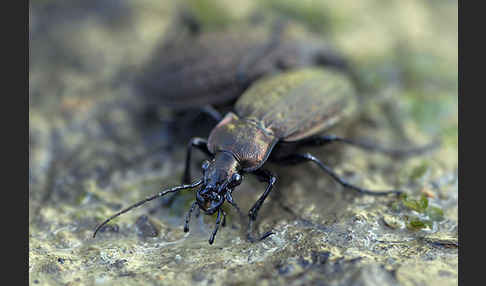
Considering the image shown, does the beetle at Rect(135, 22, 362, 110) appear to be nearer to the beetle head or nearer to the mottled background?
the mottled background

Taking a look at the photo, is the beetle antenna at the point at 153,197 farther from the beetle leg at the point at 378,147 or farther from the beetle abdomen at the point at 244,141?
the beetle leg at the point at 378,147

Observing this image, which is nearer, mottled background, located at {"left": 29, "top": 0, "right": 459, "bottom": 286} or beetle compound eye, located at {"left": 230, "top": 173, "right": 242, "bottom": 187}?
mottled background, located at {"left": 29, "top": 0, "right": 459, "bottom": 286}

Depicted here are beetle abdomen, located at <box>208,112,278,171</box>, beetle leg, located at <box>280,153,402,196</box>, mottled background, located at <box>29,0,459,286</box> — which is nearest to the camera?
mottled background, located at <box>29,0,459,286</box>

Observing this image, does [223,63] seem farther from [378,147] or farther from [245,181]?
[378,147]

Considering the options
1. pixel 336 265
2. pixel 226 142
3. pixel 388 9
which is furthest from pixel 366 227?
pixel 388 9

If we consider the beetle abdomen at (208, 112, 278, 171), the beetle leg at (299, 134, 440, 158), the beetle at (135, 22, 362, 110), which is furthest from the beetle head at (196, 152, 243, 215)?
the beetle at (135, 22, 362, 110)

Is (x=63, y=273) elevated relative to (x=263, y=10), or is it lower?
lower

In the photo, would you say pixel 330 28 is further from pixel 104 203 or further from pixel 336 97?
pixel 104 203

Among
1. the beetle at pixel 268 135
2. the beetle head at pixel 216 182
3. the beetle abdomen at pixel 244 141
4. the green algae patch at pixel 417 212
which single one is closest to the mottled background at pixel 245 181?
the green algae patch at pixel 417 212
